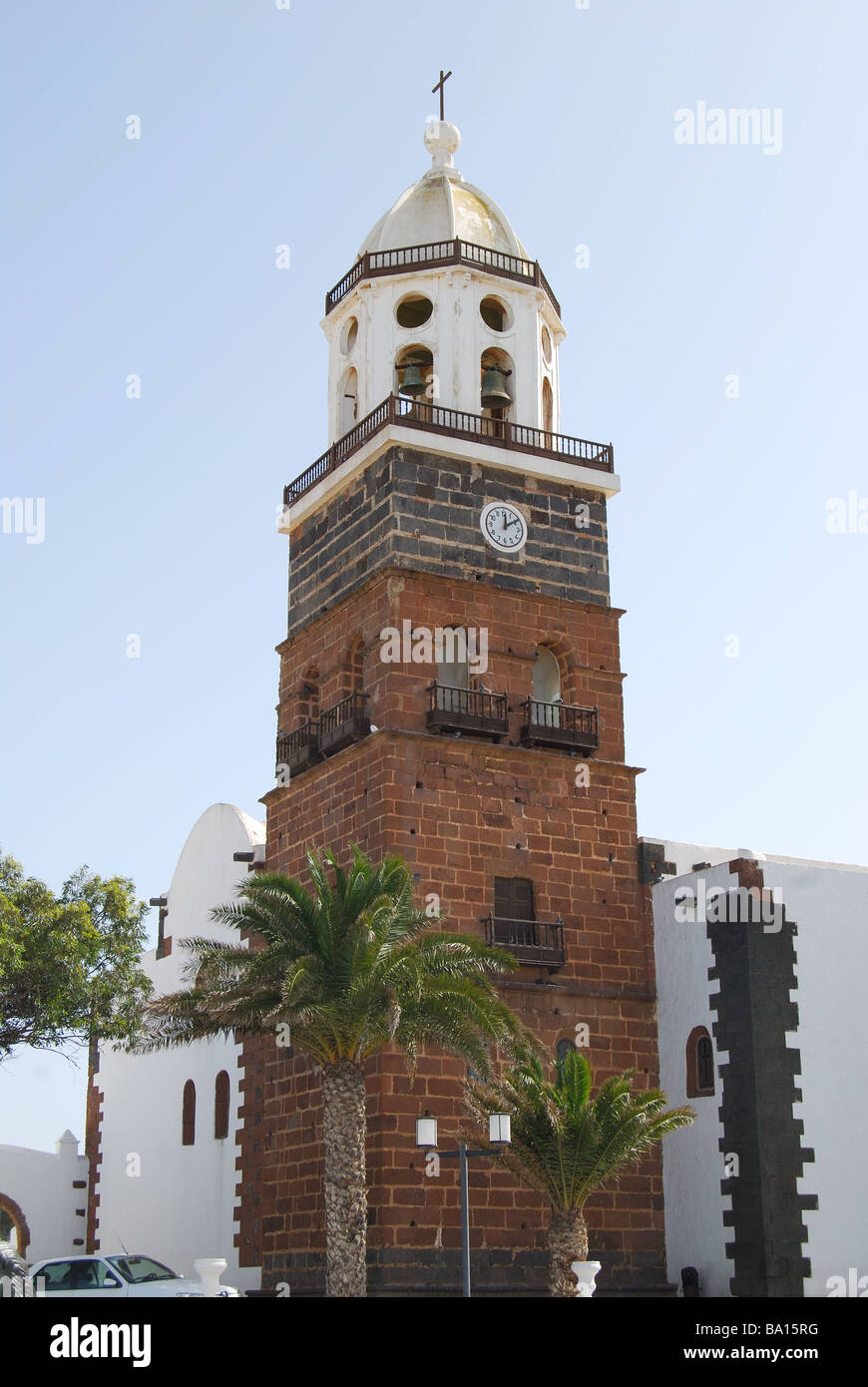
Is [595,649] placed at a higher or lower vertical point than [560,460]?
lower

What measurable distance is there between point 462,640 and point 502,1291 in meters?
10.7

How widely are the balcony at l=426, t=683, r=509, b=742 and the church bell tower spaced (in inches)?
1.6

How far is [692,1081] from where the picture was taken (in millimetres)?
26609

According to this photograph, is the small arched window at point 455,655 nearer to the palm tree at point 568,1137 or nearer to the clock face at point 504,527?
the clock face at point 504,527

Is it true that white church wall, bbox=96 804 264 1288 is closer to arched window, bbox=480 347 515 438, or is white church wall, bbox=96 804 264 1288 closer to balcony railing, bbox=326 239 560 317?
arched window, bbox=480 347 515 438

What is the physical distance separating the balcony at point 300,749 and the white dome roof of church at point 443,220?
9658 mm

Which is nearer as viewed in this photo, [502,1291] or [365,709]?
[502,1291]

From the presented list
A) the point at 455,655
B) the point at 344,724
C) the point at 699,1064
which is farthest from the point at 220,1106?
the point at 455,655

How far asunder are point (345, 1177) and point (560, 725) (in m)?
9.78

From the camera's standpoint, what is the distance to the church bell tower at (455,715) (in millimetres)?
25297

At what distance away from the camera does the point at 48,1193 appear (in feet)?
117
